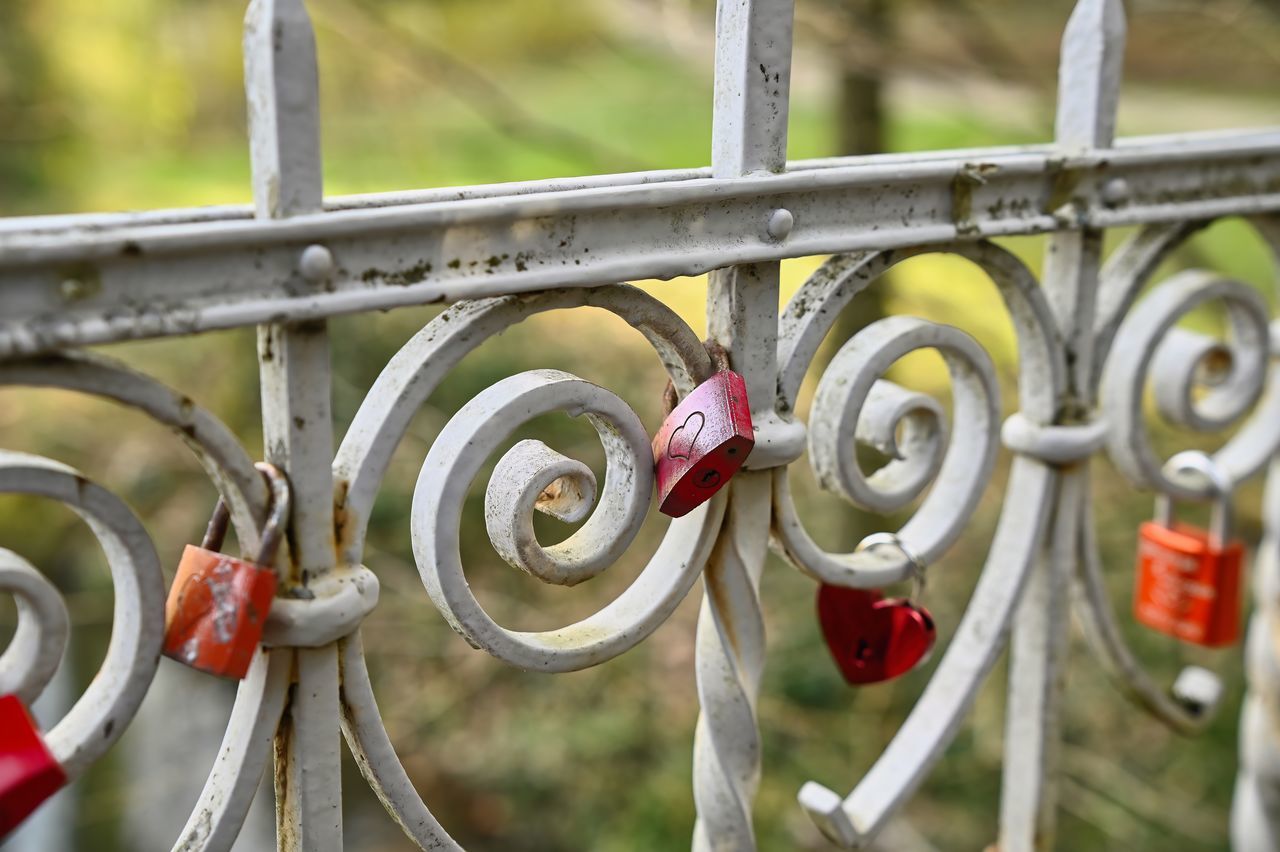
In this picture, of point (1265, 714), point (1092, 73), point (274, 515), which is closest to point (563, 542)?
point (274, 515)

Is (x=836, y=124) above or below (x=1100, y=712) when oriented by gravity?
above

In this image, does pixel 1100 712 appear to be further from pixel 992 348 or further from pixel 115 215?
pixel 115 215

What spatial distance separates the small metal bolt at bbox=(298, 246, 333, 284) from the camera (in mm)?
568

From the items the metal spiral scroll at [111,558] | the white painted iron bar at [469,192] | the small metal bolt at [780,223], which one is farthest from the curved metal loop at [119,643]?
the small metal bolt at [780,223]

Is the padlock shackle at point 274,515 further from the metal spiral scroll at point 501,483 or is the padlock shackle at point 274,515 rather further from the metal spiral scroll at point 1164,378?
the metal spiral scroll at point 1164,378

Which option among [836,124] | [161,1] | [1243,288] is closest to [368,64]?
[161,1]

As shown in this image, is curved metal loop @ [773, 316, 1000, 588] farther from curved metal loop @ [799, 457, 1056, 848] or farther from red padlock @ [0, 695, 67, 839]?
red padlock @ [0, 695, 67, 839]

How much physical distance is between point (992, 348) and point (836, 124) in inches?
43.2

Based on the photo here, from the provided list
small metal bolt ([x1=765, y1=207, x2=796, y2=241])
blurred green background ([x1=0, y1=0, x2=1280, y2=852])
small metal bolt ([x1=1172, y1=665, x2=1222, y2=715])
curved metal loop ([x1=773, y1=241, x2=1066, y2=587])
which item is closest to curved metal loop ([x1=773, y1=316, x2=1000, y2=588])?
curved metal loop ([x1=773, y1=241, x2=1066, y2=587])

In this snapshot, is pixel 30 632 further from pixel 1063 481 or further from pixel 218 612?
pixel 1063 481

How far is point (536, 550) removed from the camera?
2.17 ft

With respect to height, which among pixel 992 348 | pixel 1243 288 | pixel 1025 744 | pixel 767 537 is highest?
pixel 1243 288

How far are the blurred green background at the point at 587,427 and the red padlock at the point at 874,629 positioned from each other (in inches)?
50.0

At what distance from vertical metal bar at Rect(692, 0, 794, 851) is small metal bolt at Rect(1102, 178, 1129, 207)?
26 cm
